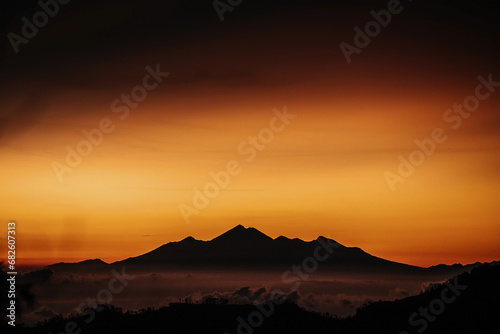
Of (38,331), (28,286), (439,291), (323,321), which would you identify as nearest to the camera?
(28,286)

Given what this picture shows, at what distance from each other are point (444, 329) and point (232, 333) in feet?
64.6

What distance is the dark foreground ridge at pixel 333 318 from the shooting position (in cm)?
6456

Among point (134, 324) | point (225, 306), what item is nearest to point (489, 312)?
point (225, 306)

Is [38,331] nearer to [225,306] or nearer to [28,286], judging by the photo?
[225,306]

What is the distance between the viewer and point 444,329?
6381 cm

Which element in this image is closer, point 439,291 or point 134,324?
point 134,324

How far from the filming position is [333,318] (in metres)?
71.0

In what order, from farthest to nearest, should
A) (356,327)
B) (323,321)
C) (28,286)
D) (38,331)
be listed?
(323,321)
(356,327)
(38,331)
(28,286)

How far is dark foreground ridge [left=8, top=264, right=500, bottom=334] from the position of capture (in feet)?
212
